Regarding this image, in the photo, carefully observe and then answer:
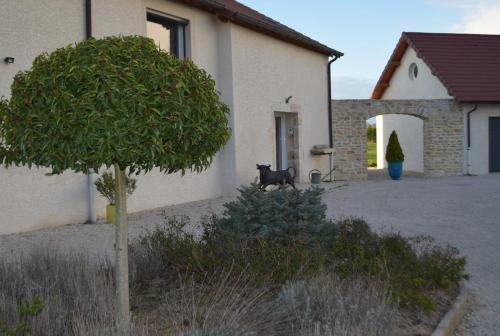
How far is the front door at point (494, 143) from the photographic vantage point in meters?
18.5

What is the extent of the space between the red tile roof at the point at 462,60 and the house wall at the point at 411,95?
367 mm

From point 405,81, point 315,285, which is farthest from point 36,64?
point 405,81

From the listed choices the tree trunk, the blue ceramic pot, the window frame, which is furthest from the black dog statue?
the tree trunk

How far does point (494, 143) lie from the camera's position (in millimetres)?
18484

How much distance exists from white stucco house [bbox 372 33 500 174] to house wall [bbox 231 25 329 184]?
15.0 feet

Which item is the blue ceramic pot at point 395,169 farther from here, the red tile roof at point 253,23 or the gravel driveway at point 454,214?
the red tile roof at point 253,23

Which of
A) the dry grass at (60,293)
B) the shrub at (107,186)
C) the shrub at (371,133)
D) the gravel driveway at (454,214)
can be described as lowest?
the gravel driveway at (454,214)

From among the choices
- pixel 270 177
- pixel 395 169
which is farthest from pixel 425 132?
pixel 270 177

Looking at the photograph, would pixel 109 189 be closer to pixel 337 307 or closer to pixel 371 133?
pixel 337 307

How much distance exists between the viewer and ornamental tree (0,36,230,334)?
128 inches

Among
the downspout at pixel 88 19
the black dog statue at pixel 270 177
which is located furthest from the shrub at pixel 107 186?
the black dog statue at pixel 270 177

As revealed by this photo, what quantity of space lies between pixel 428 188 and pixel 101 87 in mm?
12341

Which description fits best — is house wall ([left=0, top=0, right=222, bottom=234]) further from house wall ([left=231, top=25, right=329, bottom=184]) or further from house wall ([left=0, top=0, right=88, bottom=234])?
house wall ([left=231, top=25, right=329, bottom=184])

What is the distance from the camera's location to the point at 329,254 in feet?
16.7
